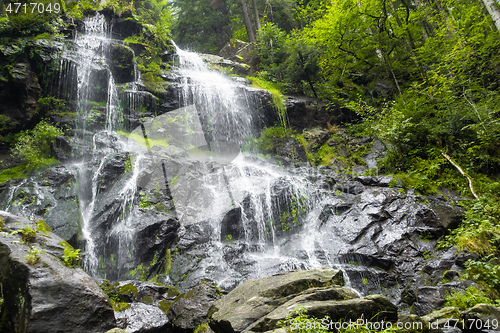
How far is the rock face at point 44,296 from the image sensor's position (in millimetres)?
3514

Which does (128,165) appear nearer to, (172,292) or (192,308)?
(172,292)

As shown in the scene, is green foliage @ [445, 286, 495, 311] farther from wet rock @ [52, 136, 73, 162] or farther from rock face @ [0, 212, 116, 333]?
wet rock @ [52, 136, 73, 162]

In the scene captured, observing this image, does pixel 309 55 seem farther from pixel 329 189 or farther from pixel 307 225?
pixel 307 225

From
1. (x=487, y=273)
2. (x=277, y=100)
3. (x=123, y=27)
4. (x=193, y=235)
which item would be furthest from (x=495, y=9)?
(x=123, y=27)

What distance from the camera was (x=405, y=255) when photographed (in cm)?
659

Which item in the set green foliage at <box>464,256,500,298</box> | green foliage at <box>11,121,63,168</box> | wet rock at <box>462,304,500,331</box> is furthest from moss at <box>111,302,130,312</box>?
green foliage at <box>11,121,63,168</box>

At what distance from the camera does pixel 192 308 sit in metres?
5.20

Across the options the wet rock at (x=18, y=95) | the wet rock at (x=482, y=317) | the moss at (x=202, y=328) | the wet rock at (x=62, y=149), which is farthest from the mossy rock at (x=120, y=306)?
the wet rock at (x=18, y=95)

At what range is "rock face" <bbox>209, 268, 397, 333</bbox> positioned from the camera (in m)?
3.44

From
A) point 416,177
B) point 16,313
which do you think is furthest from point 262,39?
point 16,313

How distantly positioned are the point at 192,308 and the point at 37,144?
8.91 metres

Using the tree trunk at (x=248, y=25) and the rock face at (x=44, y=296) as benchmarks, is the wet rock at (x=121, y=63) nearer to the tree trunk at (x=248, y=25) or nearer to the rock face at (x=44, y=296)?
the tree trunk at (x=248, y=25)

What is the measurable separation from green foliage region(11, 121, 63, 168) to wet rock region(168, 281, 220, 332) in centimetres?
765

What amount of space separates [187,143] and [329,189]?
22.7 ft
